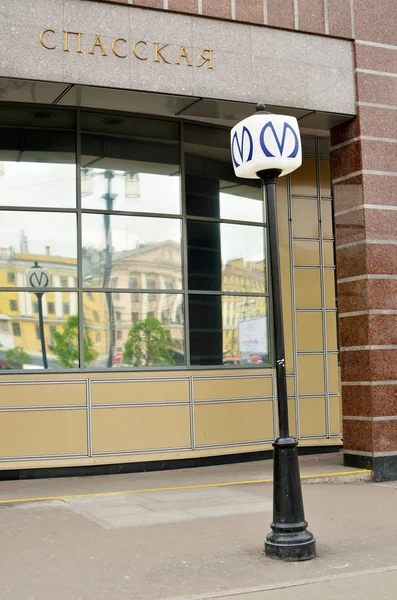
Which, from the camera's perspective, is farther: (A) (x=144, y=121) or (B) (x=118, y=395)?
(A) (x=144, y=121)

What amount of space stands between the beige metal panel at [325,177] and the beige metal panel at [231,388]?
3.62m

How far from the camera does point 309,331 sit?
13.7 metres

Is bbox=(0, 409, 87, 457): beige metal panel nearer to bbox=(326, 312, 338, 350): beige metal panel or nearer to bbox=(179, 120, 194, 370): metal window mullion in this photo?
bbox=(179, 120, 194, 370): metal window mullion

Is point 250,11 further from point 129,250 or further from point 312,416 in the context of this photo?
point 312,416

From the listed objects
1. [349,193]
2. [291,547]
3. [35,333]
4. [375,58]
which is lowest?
[291,547]

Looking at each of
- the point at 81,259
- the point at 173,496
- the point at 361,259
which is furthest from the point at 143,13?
the point at 173,496

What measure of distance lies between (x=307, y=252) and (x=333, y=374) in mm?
2213

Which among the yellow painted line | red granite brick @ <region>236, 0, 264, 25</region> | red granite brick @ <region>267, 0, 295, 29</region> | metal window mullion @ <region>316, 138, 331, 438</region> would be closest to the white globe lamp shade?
red granite brick @ <region>236, 0, 264, 25</region>

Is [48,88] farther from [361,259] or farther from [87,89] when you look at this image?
[361,259]

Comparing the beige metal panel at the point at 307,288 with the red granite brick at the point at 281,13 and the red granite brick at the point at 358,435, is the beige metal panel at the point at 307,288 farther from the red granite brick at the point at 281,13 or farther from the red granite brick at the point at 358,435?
the red granite brick at the point at 281,13

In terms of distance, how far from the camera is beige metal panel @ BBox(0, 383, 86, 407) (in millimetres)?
10969

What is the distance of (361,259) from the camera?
439 inches

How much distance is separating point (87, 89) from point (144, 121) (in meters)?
2.30

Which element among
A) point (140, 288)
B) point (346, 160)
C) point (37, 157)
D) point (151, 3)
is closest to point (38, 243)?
point (37, 157)
